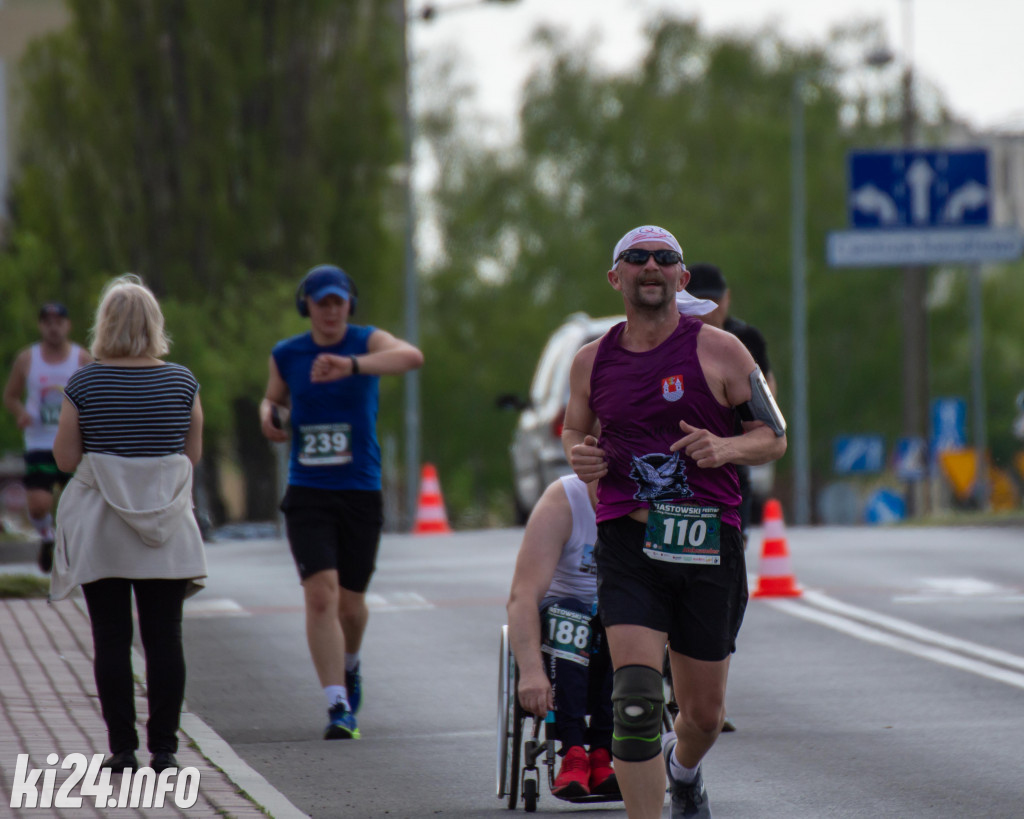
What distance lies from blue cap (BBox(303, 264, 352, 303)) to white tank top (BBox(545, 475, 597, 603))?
1.84 meters

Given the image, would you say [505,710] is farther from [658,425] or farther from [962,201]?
[962,201]

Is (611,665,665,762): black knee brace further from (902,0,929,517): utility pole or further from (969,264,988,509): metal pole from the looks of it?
(969,264,988,509): metal pole

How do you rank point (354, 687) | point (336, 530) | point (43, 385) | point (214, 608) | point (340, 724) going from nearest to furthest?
point (340, 724), point (336, 530), point (354, 687), point (214, 608), point (43, 385)

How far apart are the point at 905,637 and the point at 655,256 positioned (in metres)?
6.06

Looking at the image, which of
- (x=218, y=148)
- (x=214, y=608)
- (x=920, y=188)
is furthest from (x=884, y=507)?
(x=214, y=608)

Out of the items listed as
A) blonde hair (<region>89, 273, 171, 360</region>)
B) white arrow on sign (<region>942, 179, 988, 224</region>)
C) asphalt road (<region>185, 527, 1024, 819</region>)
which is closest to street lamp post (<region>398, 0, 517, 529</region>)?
white arrow on sign (<region>942, 179, 988, 224</region>)

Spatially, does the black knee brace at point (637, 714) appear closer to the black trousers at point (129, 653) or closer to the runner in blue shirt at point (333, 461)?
the black trousers at point (129, 653)

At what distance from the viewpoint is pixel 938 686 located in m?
9.98

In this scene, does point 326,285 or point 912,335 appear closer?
point 326,285

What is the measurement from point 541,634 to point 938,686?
3.64m

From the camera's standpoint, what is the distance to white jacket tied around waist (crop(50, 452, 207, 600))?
7.23 meters

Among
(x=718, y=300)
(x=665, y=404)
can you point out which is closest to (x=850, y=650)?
(x=718, y=300)

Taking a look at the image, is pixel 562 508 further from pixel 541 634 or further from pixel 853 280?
pixel 853 280

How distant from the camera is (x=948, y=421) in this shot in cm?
3806
